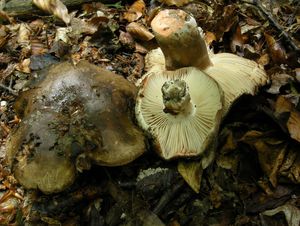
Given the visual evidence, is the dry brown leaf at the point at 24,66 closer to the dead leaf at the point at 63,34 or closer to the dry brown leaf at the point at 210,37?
the dead leaf at the point at 63,34

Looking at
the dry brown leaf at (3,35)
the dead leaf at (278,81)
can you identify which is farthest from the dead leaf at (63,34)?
the dead leaf at (278,81)

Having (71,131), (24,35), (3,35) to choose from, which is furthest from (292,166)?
(3,35)

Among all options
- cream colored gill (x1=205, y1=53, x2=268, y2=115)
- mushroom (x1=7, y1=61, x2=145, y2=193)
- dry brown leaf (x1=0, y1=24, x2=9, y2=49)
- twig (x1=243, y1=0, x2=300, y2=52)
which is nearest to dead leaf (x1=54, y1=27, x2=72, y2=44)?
dry brown leaf (x1=0, y1=24, x2=9, y2=49)

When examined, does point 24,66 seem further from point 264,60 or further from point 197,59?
point 264,60

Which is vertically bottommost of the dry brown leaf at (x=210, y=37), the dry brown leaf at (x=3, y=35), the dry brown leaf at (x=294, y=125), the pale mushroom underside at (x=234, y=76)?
the dry brown leaf at (x=3, y=35)

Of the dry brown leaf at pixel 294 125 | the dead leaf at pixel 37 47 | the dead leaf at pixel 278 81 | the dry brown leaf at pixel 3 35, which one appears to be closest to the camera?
the dry brown leaf at pixel 294 125

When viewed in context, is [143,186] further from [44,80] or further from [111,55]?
[111,55]

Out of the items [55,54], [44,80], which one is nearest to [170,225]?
[44,80]

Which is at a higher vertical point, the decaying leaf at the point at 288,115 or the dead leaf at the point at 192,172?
the decaying leaf at the point at 288,115
